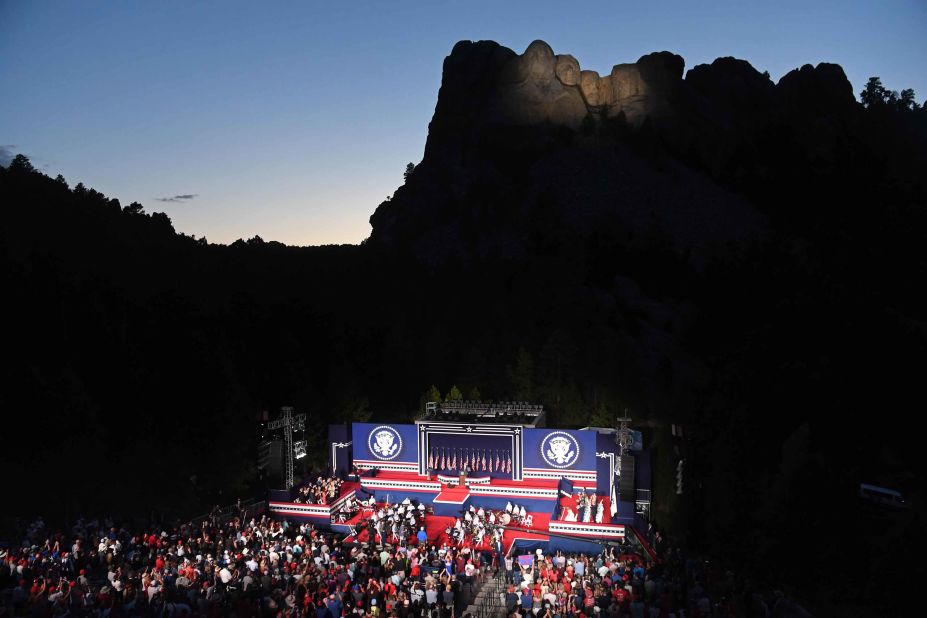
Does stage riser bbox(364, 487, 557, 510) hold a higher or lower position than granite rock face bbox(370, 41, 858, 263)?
lower

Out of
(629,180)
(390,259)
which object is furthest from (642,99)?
(390,259)

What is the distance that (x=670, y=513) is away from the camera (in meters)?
30.1

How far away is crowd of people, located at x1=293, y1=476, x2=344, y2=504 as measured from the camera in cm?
2920

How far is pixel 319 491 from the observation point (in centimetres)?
2966

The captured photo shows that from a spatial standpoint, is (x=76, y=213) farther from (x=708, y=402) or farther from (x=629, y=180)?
(x=629, y=180)

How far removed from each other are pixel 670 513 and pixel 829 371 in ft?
39.7

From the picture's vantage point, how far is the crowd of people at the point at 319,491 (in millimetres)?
29203

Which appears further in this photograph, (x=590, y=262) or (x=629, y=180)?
(x=629, y=180)

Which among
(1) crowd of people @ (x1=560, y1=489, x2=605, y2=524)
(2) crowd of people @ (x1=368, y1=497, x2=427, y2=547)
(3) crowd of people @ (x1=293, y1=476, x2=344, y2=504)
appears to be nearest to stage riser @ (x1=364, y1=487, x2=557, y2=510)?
(1) crowd of people @ (x1=560, y1=489, x2=605, y2=524)

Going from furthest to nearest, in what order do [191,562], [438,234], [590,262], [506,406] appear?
[438,234]
[590,262]
[506,406]
[191,562]

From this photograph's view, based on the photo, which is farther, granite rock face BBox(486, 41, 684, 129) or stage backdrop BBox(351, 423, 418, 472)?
granite rock face BBox(486, 41, 684, 129)

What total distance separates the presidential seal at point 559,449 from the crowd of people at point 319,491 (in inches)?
359

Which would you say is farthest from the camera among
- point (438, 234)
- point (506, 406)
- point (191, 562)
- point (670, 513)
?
point (438, 234)

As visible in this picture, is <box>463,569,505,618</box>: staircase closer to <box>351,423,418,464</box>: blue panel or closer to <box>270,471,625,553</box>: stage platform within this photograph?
<box>270,471,625,553</box>: stage platform
